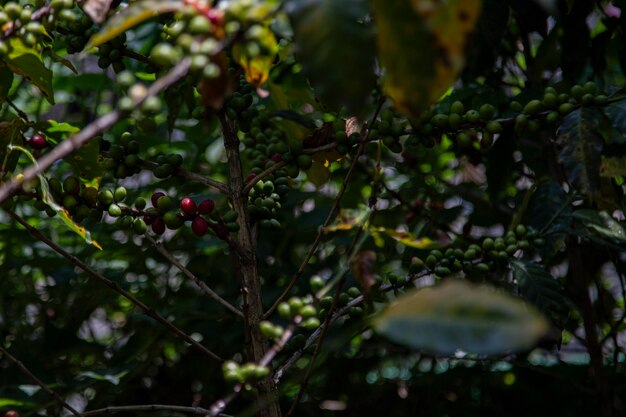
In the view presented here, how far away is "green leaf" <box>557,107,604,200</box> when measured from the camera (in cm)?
114

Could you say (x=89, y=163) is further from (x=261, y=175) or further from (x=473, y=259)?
(x=473, y=259)

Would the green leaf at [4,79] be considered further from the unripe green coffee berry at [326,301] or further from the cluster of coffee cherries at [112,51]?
the unripe green coffee berry at [326,301]

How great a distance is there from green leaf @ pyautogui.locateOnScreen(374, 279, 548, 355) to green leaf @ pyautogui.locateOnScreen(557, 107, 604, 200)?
2.10 ft

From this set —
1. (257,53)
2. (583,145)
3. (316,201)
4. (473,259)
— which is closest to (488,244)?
(473,259)

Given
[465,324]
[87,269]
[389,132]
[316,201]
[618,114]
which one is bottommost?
[465,324]

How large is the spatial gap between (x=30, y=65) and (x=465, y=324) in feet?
2.45

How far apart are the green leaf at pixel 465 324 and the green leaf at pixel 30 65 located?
60 cm

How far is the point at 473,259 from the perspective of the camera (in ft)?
4.00

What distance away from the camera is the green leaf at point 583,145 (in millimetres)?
1139

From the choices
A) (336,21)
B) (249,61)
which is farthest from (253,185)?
(336,21)

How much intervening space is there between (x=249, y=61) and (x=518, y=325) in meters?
0.40

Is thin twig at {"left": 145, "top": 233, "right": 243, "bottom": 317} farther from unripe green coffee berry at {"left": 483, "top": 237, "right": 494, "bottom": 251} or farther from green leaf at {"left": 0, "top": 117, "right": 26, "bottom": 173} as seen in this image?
unripe green coffee berry at {"left": 483, "top": 237, "right": 494, "bottom": 251}

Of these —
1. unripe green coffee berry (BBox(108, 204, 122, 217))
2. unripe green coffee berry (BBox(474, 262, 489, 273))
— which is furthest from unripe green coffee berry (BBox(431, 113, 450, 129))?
unripe green coffee berry (BBox(108, 204, 122, 217))

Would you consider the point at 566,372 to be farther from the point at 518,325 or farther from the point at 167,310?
the point at 518,325
